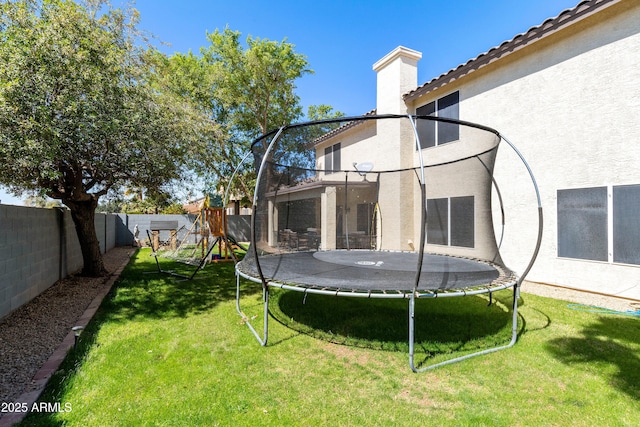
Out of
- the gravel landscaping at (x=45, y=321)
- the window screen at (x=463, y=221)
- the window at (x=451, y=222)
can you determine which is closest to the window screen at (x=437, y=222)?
the window at (x=451, y=222)

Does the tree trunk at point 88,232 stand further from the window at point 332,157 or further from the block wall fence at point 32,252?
the window at point 332,157

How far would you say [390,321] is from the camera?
12.4 feet

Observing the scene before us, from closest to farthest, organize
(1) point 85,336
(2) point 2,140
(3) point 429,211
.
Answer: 1. (1) point 85,336
2. (2) point 2,140
3. (3) point 429,211

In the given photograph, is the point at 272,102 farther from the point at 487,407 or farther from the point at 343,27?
the point at 487,407

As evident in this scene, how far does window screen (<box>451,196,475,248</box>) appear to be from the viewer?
194 inches

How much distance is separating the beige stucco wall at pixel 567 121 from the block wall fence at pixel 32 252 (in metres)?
7.42

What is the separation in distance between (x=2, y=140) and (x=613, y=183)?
775 centimetres

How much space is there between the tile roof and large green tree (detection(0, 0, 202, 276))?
18.0ft

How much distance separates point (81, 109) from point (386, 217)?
615 centimetres

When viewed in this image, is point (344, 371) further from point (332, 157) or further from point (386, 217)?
point (332, 157)

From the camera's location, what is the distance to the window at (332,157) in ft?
35.2

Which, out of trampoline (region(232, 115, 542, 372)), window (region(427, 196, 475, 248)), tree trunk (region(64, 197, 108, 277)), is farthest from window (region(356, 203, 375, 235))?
tree trunk (region(64, 197, 108, 277))

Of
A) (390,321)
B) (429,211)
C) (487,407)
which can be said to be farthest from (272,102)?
(487,407)

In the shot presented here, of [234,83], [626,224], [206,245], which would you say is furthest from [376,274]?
[234,83]
